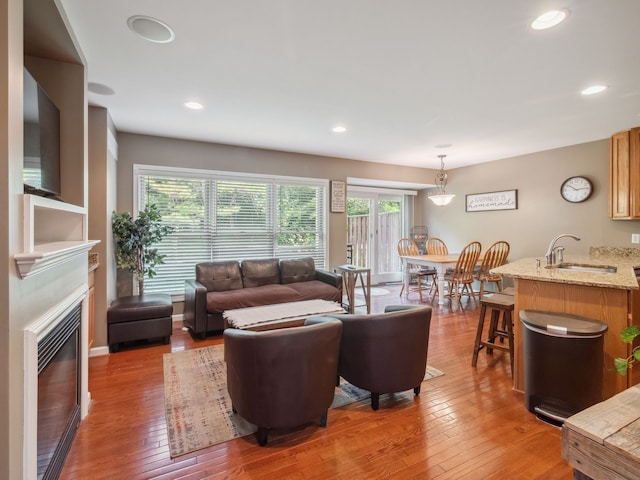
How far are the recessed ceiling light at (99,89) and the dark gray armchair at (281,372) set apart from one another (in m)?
2.45

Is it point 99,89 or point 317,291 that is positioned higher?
point 99,89

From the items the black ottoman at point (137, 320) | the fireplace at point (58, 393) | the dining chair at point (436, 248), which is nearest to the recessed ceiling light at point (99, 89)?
the fireplace at point (58, 393)

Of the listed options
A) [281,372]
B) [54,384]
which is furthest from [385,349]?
[54,384]

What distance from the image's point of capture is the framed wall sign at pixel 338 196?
5.34m

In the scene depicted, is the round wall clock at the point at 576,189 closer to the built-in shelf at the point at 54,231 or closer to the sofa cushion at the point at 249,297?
the sofa cushion at the point at 249,297

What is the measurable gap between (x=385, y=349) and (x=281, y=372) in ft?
2.47

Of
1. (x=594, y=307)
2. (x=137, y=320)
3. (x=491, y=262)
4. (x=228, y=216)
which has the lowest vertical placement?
(x=137, y=320)

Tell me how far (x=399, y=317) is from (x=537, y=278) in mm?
1098

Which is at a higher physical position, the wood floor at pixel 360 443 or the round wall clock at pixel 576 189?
the round wall clock at pixel 576 189

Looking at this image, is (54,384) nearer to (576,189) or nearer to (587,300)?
(587,300)

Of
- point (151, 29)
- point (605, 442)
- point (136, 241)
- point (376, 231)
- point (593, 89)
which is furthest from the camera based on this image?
point (376, 231)

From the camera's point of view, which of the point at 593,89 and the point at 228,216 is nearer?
the point at 593,89

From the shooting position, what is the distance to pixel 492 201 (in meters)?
5.63

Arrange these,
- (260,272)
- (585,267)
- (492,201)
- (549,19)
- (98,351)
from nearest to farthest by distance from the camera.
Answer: (549,19) < (585,267) < (98,351) < (260,272) < (492,201)
